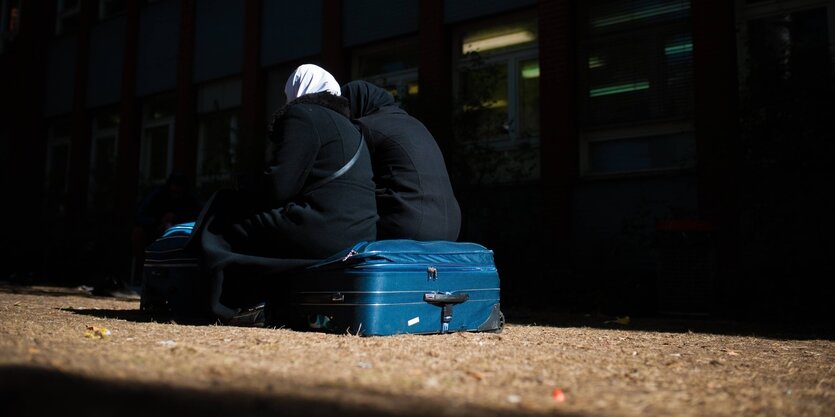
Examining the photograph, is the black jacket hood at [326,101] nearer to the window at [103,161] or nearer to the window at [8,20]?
the window at [103,161]

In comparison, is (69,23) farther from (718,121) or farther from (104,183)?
(718,121)

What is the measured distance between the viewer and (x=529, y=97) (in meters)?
10.3

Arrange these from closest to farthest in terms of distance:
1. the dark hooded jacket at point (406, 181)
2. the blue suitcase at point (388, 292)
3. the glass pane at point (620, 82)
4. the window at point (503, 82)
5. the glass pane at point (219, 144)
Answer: the blue suitcase at point (388, 292) → the dark hooded jacket at point (406, 181) → the glass pane at point (620, 82) → the window at point (503, 82) → the glass pane at point (219, 144)

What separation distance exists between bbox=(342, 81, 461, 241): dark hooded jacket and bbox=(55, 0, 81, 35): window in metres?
16.0

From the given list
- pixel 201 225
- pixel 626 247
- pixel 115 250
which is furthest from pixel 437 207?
pixel 115 250

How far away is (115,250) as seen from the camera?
13.3 meters

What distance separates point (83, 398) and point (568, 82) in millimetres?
8338

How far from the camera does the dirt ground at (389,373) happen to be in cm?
207

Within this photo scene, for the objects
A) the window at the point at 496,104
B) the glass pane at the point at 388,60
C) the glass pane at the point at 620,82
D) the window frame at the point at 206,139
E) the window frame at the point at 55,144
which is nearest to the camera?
the glass pane at the point at 620,82

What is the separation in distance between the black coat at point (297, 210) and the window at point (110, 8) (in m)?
14.4

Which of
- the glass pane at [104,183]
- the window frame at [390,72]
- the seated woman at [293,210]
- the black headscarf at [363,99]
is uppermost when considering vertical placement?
the window frame at [390,72]

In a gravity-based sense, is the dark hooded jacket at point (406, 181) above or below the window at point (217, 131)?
below

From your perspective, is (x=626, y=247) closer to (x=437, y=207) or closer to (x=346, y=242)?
(x=437, y=207)

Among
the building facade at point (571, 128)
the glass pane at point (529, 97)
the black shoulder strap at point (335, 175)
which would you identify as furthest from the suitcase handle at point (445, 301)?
the glass pane at point (529, 97)
